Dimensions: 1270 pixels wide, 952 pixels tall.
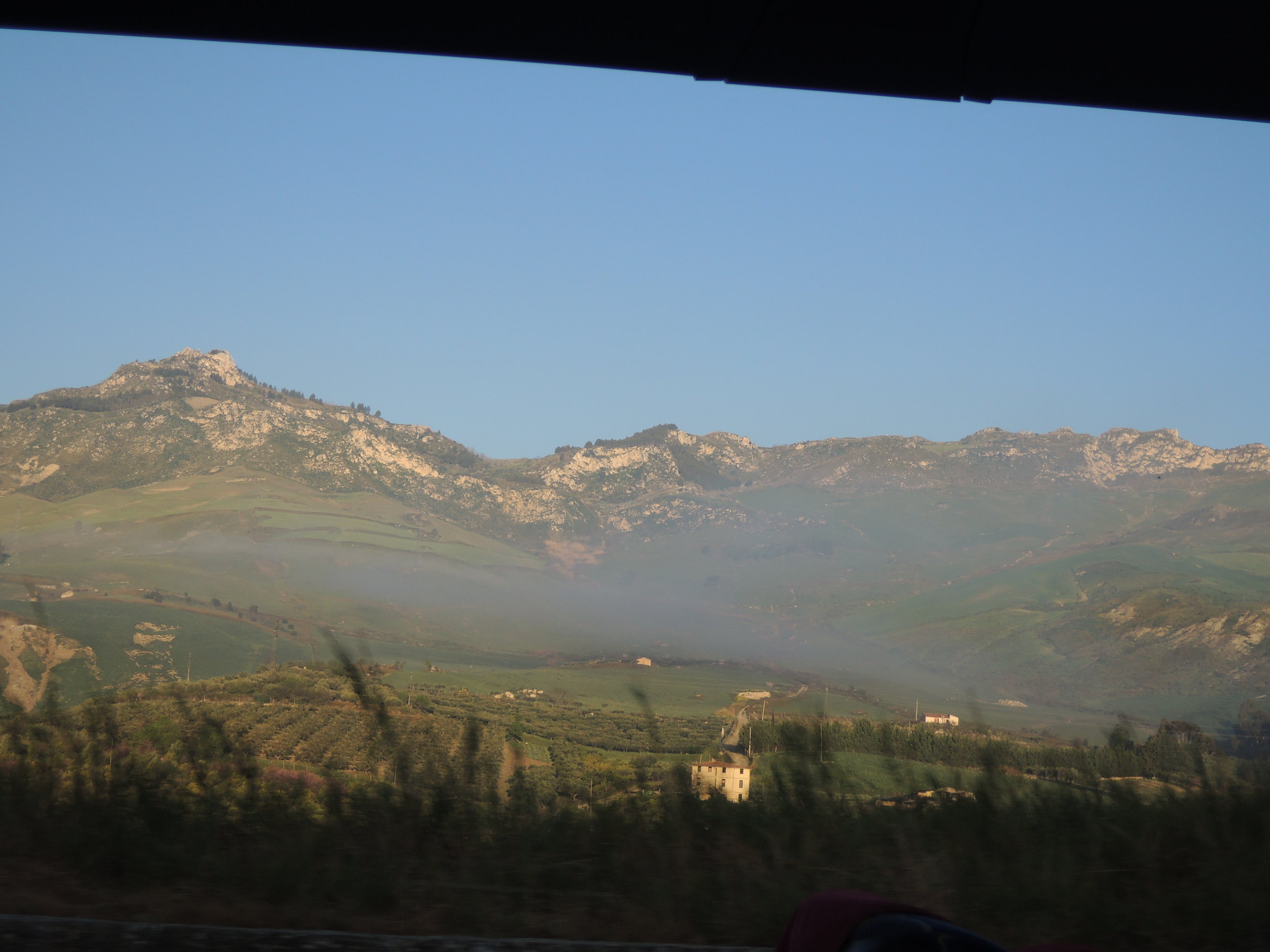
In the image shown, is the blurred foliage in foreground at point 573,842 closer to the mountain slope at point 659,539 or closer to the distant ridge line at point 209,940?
the distant ridge line at point 209,940

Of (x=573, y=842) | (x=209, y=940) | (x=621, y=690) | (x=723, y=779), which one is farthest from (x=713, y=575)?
(x=209, y=940)

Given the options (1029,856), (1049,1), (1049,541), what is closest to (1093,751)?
(1029,856)

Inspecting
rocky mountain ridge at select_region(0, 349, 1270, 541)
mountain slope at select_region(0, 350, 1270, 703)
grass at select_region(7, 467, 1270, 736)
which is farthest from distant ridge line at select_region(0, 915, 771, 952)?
rocky mountain ridge at select_region(0, 349, 1270, 541)

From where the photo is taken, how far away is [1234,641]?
50.0m

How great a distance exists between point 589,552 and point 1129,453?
11846 cm

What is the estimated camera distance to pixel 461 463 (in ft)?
552

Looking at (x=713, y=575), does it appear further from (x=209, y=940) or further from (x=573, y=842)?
(x=209, y=940)

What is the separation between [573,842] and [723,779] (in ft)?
3.55

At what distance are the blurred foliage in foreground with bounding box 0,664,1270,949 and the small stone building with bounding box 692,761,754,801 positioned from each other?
9cm

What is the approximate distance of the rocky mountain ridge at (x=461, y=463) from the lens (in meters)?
122

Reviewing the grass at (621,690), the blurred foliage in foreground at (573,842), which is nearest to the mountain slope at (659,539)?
the grass at (621,690)

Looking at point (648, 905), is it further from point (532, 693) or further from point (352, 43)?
point (532, 693)

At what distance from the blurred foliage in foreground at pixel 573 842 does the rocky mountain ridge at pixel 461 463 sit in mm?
103200

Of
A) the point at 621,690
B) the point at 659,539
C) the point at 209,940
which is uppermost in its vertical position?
the point at 659,539
